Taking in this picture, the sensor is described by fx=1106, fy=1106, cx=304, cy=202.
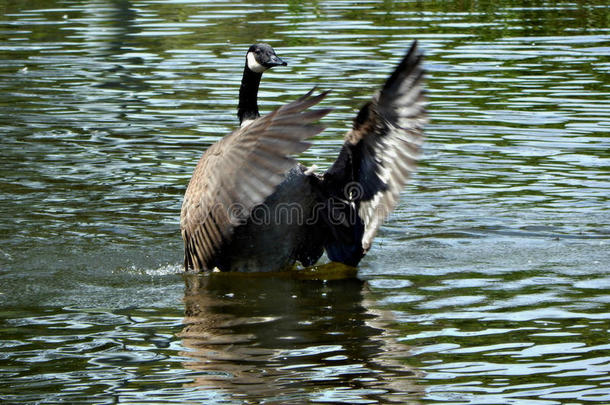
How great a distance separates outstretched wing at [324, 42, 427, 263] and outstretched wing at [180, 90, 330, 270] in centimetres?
89

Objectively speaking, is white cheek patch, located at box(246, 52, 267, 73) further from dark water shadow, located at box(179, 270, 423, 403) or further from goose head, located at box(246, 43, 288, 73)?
dark water shadow, located at box(179, 270, 423, 403)

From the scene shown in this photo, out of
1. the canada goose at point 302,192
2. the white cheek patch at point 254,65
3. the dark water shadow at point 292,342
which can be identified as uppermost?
the white cheek patch at point 254,65

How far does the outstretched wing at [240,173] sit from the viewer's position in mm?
6789

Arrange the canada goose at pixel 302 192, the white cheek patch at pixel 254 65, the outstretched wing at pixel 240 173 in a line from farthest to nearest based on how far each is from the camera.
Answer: the white cheek patch at pixel 254 65
the canada goose at pixel 302 192
the outstretched wing at pixel 240 173

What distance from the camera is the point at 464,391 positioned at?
19.2 feet

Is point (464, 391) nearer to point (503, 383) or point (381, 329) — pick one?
point (503, 383)

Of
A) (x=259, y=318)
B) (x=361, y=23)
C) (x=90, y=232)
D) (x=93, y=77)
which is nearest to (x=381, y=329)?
(x=259, y=318)

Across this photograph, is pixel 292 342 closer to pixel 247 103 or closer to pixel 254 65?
pixel 247 103

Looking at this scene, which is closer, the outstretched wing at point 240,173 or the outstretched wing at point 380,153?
the outstretched wing at point 240,173

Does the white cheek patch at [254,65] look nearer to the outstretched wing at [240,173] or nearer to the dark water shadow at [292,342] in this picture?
the outstretched wing at [240,173]

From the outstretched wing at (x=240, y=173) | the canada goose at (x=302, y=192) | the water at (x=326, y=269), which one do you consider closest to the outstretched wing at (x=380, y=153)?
the canada goose at (x=302, y=192)

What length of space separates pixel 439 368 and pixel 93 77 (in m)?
11.3

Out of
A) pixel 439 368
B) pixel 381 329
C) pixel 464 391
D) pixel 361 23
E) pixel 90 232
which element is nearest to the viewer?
pixel 464 391

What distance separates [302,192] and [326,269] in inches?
33.6
